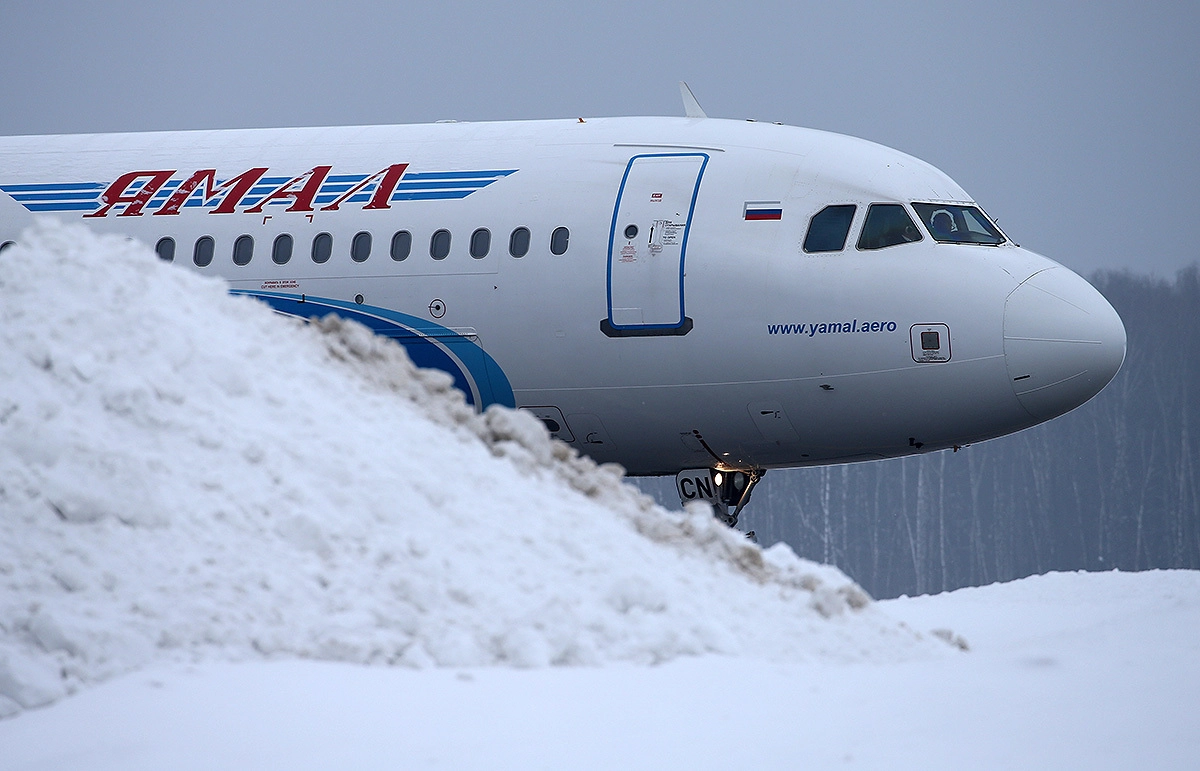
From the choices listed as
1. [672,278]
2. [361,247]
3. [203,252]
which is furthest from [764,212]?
[203,252]

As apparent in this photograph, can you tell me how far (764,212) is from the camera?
53.2 ft

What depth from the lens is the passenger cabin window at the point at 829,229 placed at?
52.4ft

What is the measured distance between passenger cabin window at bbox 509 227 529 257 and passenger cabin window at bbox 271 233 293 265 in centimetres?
247

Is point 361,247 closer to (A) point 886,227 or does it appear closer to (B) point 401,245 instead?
(B) point 401,245

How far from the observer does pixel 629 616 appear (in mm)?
8719

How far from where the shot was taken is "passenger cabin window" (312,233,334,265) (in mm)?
17391

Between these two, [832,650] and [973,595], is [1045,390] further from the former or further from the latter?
[832,650]

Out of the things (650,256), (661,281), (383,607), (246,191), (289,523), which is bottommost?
(383,607)

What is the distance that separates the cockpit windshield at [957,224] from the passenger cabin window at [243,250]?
6889 millimetres


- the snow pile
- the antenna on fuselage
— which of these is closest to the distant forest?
the antenna on fuselage

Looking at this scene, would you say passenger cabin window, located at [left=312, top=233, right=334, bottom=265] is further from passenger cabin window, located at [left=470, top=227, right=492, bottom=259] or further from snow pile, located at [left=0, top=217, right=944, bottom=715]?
snow pile, located at [left=0, top=217, right=944, bottom=715]

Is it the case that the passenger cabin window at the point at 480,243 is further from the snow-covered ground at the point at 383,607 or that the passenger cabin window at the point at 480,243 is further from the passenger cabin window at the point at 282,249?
the snow-covered ground at the point at 383,607

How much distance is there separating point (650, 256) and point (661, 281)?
273mm

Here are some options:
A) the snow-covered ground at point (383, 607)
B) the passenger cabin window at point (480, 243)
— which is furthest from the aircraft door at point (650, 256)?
the snow-covered ground at point (383, 607)
